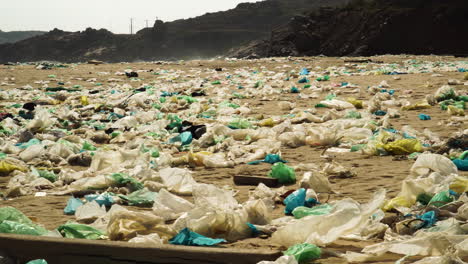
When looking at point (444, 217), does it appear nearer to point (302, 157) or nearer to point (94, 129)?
point (302, 157)

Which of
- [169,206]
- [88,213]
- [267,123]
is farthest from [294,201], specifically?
[267,123]

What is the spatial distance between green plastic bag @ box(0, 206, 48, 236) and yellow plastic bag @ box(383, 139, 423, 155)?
2.77m

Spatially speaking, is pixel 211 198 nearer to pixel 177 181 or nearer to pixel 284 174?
pixel 177 181

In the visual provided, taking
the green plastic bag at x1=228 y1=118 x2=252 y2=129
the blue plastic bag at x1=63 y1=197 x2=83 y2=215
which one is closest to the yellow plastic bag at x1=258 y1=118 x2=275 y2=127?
the green plastic bag at x1=228 y1=118 x2=252 y2=129

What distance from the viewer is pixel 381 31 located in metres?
31.9

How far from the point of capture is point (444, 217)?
7.48 feet

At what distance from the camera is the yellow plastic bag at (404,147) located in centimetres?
402

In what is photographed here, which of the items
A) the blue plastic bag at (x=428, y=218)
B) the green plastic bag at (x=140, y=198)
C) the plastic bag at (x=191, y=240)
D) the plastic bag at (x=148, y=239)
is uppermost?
the blue plastic bag at (x=428, y=218)

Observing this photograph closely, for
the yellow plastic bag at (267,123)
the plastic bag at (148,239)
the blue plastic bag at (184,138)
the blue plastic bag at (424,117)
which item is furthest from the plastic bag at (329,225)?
the blue plastic bag at (424,117)

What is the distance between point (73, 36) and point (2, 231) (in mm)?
79830

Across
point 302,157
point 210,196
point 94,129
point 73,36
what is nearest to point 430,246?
point 210,196

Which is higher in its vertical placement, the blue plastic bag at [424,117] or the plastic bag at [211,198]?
the plastic bag at [211,198]

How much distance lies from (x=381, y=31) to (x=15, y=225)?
3207 cm

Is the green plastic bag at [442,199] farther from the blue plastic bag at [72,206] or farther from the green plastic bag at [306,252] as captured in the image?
the blue plastic bag at [72,206]
